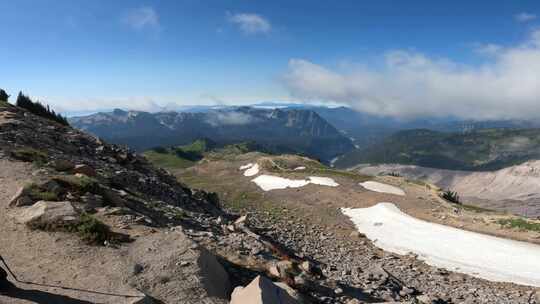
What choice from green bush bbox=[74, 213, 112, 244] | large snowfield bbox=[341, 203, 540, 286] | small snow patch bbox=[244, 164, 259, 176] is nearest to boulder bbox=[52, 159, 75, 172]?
green bush bbox=[74, 213, 112, 244]

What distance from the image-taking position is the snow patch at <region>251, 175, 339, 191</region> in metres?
60.6

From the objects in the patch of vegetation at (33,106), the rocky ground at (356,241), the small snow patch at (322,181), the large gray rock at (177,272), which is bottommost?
the rocky ground at (356,241)

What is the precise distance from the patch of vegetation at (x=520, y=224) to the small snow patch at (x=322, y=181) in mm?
24137

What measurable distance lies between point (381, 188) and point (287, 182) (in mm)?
15174

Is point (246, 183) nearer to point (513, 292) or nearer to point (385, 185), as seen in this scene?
point (385, 185)

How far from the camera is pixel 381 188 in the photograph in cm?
5706

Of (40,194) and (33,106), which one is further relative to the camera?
(33,106)

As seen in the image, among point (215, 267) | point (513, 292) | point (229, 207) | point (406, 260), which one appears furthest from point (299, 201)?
point (215, 267)

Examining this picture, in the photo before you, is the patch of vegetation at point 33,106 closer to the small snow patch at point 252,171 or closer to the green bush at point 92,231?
the small snow patch at point 252,171

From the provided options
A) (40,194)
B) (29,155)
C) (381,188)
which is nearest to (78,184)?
(40,194)

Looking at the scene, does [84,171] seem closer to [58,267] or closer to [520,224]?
[58,267]

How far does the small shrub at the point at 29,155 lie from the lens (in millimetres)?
26000

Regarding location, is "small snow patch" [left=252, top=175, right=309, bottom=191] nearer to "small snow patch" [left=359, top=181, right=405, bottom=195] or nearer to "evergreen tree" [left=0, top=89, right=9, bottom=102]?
"small snow patch" [left=359, top=181, right=405, bottom=195]

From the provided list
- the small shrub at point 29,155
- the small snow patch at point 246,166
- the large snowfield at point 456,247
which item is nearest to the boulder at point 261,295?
the small shrub at point 29,155
